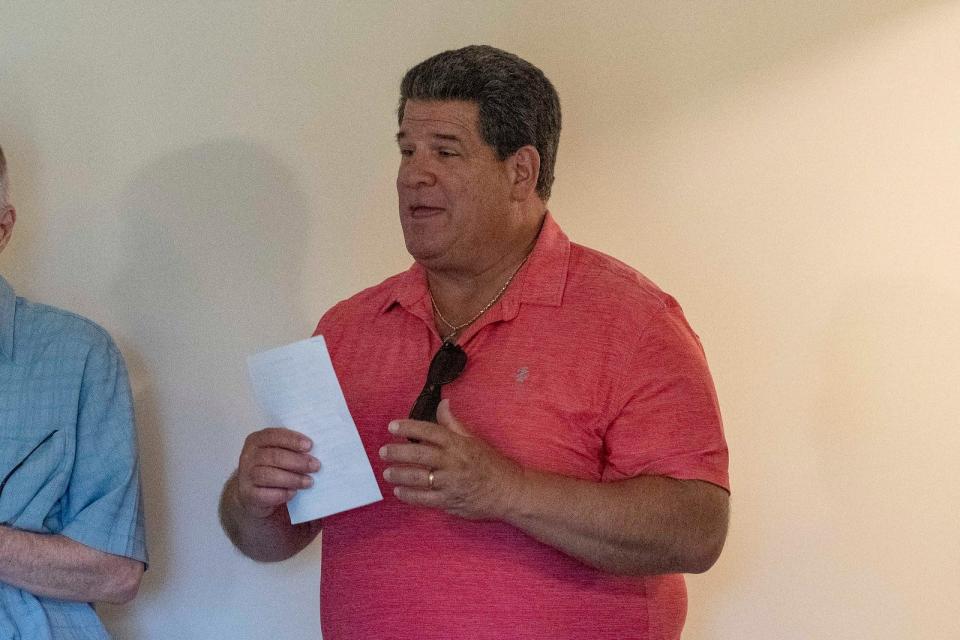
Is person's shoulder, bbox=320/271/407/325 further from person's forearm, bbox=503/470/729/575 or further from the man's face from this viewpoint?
person's forearm, bbox=503/470/729/575

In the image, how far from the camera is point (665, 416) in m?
1.50

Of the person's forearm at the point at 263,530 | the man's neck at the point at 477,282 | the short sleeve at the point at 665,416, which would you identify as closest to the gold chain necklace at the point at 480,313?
the man's neck at the point at 477,282

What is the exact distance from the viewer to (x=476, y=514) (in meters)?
1.38

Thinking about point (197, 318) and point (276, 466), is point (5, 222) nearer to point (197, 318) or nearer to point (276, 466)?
point (197, 318)

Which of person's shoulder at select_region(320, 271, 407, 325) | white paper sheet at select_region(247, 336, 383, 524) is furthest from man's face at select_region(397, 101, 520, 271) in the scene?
white paper sheet at select_region(247, 336, 383, 524)

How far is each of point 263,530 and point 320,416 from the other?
32 centimetres

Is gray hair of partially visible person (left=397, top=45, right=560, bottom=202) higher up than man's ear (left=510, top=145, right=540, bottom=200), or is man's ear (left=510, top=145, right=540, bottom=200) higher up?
gray hair of partially visible person (left=397, top=45, right=560, bottom=202)

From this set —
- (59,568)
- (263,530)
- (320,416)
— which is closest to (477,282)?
(320,416)

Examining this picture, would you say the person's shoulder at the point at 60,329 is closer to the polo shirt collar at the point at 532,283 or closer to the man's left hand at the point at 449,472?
the polo shirt collar at the point at 532,283

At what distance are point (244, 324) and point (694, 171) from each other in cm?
92

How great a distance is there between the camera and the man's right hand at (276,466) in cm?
148

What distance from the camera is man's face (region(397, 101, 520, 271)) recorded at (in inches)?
64.4

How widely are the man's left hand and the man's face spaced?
36 centimetres

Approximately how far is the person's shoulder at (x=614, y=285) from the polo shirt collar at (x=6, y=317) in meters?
0.97
